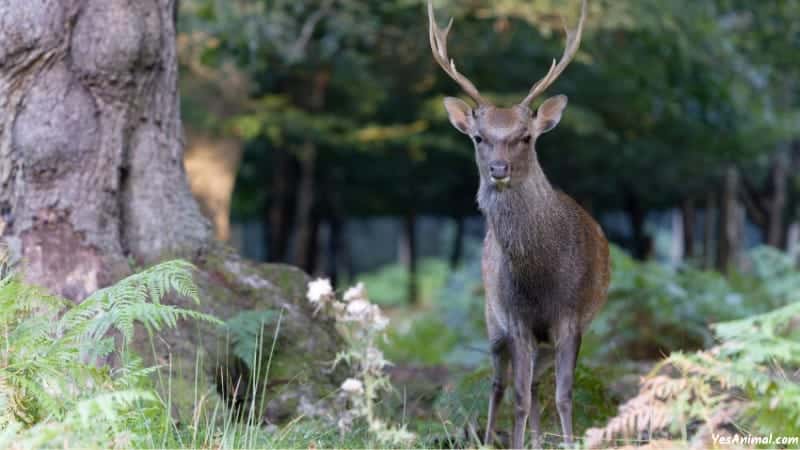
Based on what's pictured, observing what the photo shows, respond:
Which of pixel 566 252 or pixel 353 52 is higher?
pixel 353 52

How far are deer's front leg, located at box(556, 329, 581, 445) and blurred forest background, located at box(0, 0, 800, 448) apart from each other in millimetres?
184

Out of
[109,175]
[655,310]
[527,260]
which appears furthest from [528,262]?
[655,310]

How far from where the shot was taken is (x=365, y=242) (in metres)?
35.6

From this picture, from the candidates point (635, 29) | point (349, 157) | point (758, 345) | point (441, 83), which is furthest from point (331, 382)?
point (349, 157)

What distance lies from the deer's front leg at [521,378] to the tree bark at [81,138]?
1987 mm

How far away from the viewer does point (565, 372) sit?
5672 millimetres

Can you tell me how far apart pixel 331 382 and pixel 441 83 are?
33.4ft

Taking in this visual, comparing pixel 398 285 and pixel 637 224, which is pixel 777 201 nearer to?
pixel 637 224

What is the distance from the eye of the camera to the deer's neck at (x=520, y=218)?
231 inches

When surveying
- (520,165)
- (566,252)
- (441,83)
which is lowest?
(566,252)

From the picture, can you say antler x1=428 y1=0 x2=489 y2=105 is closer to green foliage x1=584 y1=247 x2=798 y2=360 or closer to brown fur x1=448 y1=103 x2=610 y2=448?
brown fur x1=448 y1=103 x2=610 y2=448

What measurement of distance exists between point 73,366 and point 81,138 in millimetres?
2070

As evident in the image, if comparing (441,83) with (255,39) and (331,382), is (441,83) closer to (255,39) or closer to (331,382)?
(255,39)

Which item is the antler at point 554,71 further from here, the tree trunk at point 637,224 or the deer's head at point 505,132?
the tree trunk at point 637,224
